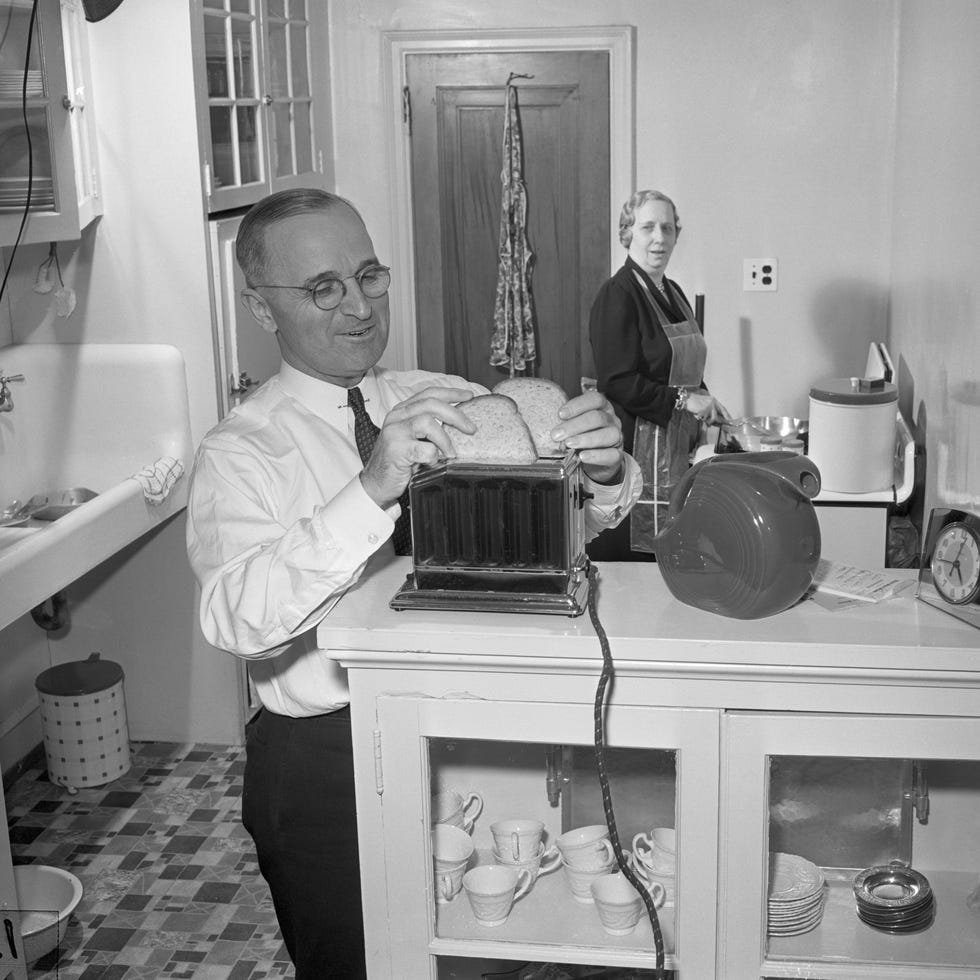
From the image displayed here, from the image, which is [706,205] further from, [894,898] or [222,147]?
[894,898]

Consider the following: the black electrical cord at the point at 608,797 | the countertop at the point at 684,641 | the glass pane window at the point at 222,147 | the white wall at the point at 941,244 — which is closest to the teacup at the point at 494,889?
the black electrical cord at the point at 608,797

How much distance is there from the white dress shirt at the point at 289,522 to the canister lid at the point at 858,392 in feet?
4.56

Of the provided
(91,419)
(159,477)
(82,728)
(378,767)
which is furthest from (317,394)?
(82,728)

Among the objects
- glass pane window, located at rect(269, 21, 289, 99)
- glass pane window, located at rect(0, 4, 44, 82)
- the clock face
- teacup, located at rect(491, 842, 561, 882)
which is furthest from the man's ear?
glass pane window, located at rect(269, 21, 289, 99)

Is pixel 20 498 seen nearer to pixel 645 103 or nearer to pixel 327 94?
pixel 327 94

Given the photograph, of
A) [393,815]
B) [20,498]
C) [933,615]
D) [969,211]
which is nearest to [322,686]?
[393,815]

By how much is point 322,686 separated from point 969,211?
1.74 metres

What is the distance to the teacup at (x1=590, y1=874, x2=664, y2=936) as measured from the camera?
1.30 m

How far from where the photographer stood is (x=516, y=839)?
1.38m

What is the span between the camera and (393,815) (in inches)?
52.1

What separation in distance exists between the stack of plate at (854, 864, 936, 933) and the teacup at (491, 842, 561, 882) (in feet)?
1.02

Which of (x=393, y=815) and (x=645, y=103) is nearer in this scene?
(x=393, y=815)

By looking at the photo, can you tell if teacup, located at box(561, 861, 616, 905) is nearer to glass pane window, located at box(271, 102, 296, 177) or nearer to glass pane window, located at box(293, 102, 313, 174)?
glass pane window, located at box(271, 102, 296, 177)

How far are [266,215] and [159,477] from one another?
1.66 meters
